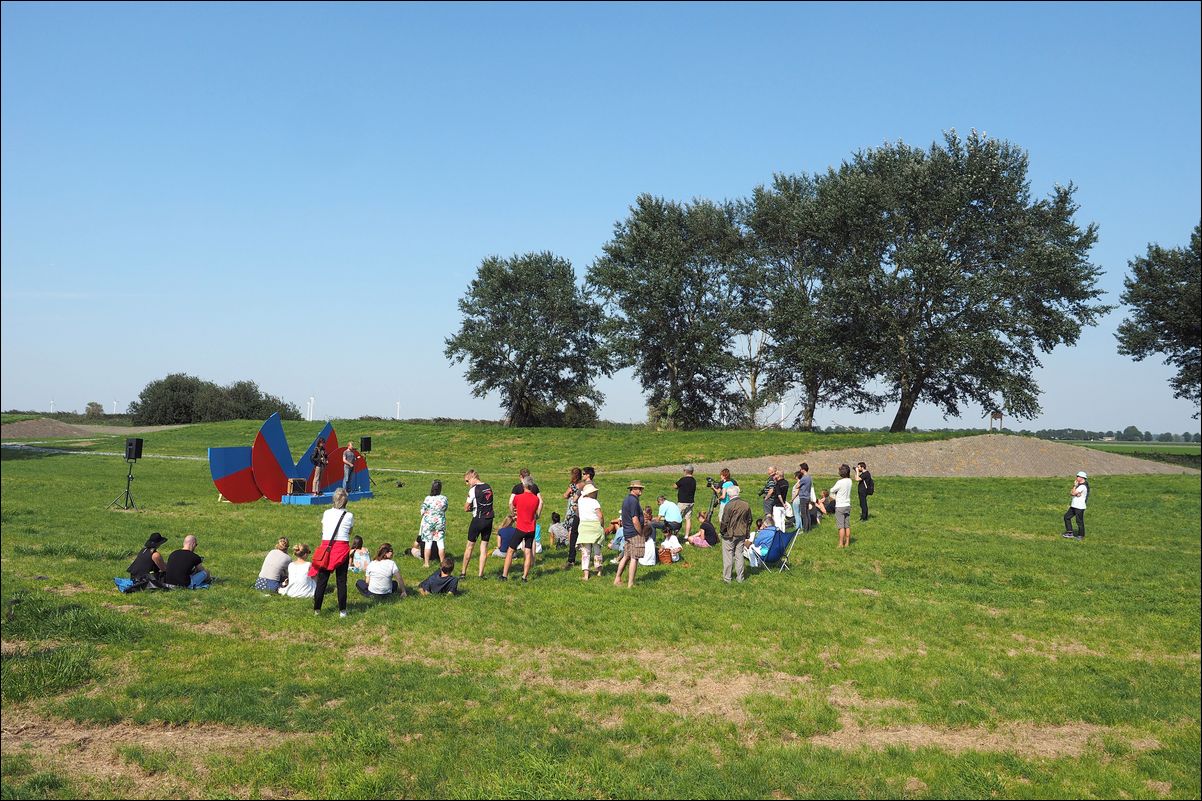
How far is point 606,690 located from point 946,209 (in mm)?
44126

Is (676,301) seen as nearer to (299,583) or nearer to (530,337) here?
(530,337)

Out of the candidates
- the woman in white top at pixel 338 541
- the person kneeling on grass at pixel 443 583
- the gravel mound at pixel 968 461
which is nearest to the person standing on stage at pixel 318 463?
the gravel mound at pixel 968 461

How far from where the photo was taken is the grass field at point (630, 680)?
7422 mm

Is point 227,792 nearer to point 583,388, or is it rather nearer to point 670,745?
point 670,745

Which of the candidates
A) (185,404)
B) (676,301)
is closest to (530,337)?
(676,301)

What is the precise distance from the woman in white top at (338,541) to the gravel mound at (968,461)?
23507 mm

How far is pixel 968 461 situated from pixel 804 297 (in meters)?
18.1

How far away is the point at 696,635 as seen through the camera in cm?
1201

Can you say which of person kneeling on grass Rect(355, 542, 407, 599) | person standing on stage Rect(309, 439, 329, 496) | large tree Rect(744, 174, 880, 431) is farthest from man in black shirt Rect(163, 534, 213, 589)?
large tree Rect(744, 174, 880, 431)

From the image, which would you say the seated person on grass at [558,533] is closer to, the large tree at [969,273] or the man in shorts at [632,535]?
the man in shorts at [632,535]

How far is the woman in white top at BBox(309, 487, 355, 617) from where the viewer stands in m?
12.3

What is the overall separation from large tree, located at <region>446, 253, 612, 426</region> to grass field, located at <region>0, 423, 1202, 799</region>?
49.7 m

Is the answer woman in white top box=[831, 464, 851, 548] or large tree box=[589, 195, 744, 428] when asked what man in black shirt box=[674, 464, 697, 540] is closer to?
woman in white top box=[831, 464, 851, 548]

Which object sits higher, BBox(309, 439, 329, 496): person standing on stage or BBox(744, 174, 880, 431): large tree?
BBox(744, 174, 880, 431): large tree
